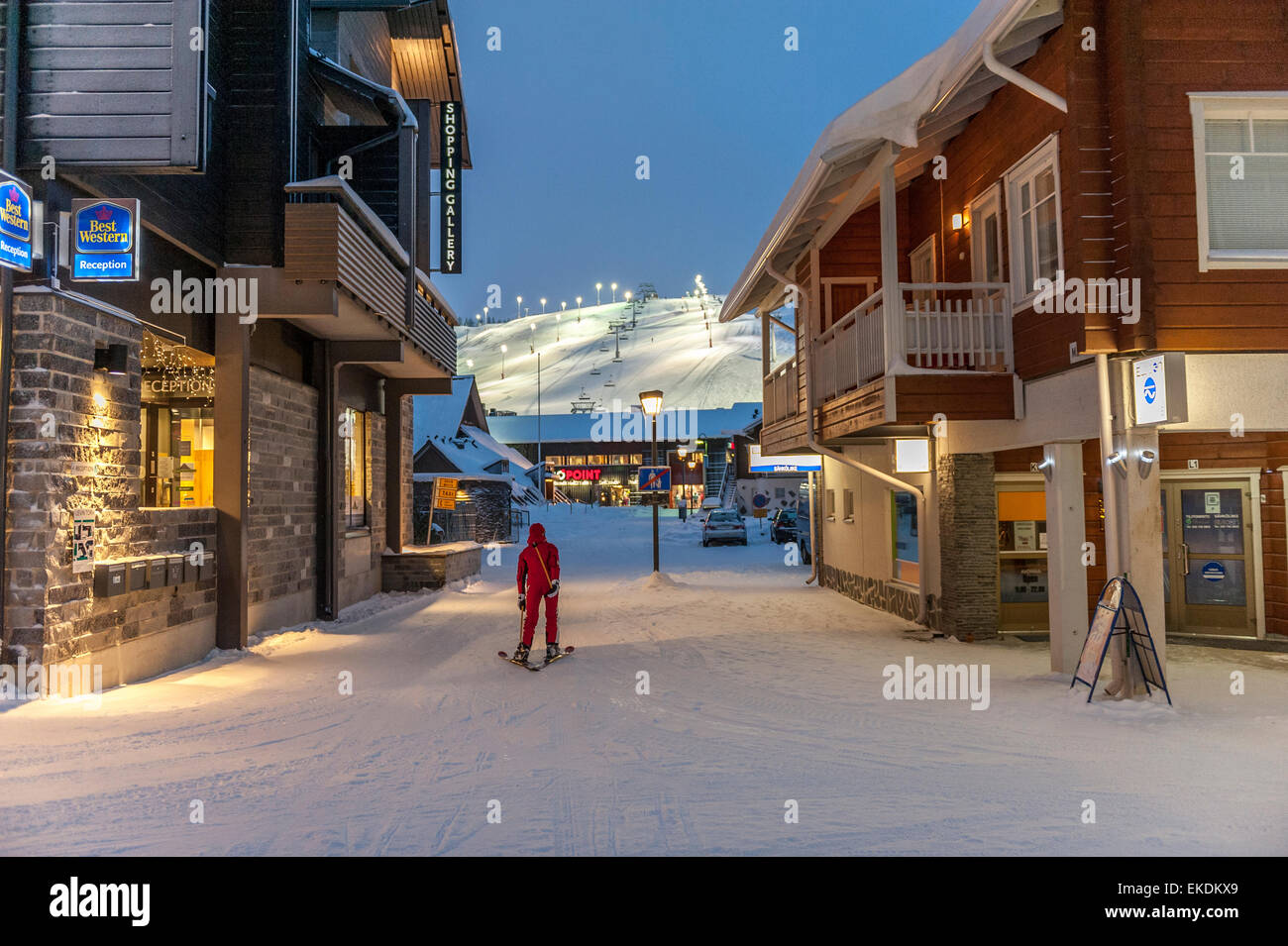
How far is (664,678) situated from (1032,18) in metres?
7.44

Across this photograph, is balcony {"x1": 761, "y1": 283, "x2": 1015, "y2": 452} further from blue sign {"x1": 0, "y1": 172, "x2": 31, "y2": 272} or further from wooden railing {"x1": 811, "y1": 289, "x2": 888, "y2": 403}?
blue sign {"x1": 0, "y1": 172, "x2": 31, "y2": 272}

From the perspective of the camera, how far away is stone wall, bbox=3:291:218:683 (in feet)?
25.2

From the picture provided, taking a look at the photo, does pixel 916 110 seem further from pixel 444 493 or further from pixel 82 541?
pixel 444 493

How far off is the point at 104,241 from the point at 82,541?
2.76 metres

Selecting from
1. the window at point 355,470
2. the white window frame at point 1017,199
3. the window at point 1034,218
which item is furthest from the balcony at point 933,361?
the window at point 355,470

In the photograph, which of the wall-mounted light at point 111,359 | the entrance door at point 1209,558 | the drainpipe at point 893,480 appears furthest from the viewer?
the drainpipe at point 893,480

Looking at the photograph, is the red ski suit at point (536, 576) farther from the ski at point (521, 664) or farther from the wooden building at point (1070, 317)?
the wooden building at point (1070, 317)

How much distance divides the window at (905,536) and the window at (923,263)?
3.17 meters

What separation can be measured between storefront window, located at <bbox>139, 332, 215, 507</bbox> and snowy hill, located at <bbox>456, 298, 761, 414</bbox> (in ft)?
309

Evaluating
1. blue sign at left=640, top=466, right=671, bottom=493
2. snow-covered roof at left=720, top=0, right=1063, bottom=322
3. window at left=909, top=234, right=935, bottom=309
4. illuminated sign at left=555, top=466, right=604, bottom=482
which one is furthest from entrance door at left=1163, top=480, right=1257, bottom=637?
illuminated sign at left=555, top=466, right=604, bottom=482

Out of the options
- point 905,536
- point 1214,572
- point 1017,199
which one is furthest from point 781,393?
point 1214,572

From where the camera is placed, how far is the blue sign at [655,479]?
20.8 m

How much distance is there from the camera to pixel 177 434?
42.9ft
